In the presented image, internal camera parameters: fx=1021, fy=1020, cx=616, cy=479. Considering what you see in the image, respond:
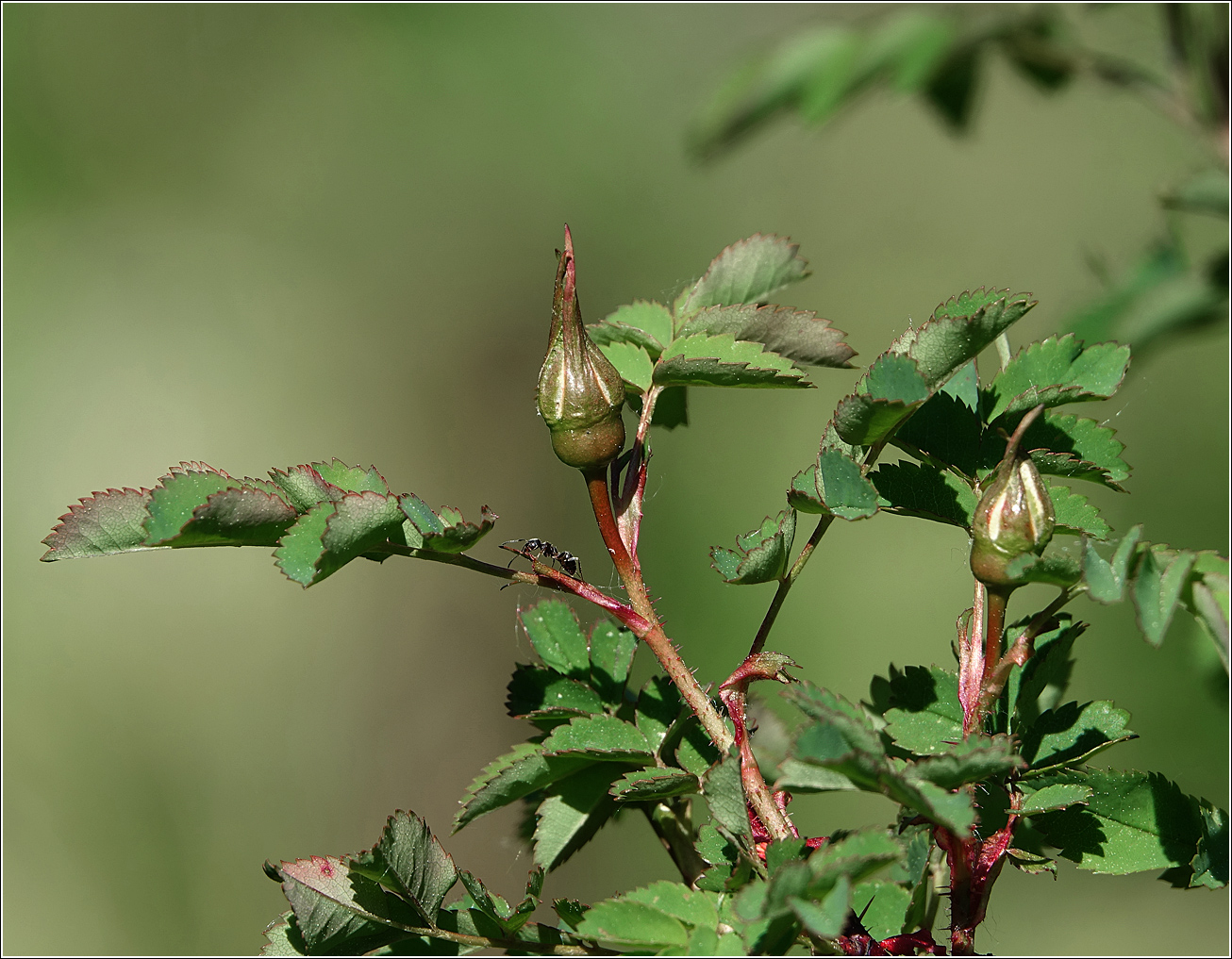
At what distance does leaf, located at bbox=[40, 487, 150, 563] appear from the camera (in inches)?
→ 23.6

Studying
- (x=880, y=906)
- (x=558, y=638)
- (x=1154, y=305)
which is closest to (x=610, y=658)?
(x=558, y=638)

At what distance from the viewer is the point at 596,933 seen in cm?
53

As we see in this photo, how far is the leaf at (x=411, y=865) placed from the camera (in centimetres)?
61

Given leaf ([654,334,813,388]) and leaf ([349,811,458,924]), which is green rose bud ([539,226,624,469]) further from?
leaf ([349,811,458,924])

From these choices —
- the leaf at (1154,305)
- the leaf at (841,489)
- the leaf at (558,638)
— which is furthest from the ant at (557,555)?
the leaf at (1154,305)

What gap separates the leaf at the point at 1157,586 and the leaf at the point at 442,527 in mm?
333

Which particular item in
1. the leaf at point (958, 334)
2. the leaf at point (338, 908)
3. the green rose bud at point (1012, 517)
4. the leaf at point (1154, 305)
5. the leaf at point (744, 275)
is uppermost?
the leaf at point (1154, 305)

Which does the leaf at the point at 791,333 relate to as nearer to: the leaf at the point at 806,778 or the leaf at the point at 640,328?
the leaf at the point at 640,328

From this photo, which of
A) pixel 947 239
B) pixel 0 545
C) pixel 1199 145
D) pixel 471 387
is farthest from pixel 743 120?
pixel 0 545

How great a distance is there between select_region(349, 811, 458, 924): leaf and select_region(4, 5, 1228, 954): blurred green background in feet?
4.91

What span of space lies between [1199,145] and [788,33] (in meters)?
0.40

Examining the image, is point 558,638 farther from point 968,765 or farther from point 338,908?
point 968,765

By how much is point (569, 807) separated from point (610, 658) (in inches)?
4.4

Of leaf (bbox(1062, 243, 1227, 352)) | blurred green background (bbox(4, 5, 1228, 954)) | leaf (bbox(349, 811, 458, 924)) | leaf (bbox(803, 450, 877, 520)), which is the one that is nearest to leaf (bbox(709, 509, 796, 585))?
leaf (bbox(803, 450, 877, 520))
